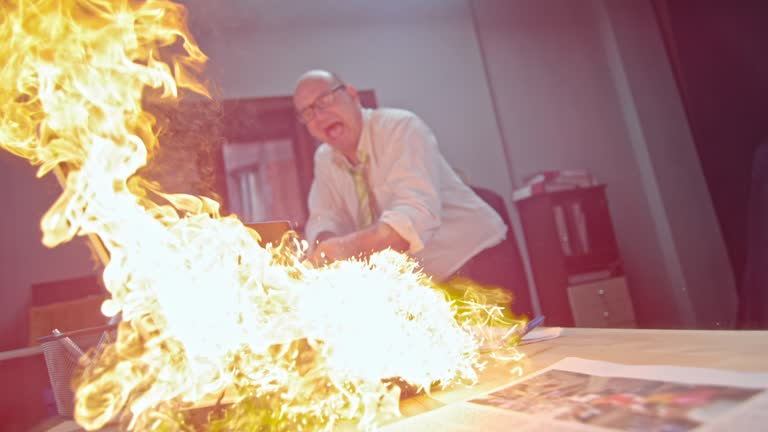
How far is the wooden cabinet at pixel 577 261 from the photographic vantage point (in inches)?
142

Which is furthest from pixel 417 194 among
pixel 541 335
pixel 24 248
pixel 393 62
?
pixel 24 248

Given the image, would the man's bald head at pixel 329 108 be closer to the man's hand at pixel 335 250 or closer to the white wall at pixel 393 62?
the man's hand at pixel 335 250

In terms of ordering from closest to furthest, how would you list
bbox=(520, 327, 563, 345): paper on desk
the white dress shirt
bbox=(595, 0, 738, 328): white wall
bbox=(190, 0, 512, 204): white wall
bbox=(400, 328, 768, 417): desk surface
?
bbox=(400, 328, 768, 417): desk surface, bbox=(520, 327, 563, 345): paper on desk, the white dress shirt, bbox=(595, 0, 738, 328): white wall, bbox=(190, 0, 512, 204): white wall

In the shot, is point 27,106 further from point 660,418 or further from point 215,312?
point 660,418

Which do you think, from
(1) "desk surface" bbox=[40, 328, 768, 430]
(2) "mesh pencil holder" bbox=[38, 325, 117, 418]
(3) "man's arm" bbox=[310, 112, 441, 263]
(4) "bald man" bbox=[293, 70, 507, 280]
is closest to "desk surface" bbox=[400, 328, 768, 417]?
(1) "desk surface" bbox=[40, 328, 768, 430]

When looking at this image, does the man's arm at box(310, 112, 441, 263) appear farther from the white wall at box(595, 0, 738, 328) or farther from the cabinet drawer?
the white wall at box(595, 0, 738, 328)

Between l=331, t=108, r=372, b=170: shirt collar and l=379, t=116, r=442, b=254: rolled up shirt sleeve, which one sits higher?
l=331, t=108, r=372, b=170: shirt collar

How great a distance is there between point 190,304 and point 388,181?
151 centimetres

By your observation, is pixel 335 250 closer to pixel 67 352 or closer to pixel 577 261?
pixel 67 352

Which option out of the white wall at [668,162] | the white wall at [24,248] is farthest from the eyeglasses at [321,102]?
the white wall at [668,162]

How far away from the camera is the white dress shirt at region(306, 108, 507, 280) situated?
226 cm

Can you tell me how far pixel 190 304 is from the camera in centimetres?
88

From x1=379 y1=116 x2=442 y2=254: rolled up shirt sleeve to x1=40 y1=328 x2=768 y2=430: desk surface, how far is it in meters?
0.98

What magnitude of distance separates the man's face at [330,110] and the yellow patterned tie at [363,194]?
115 millimetres
